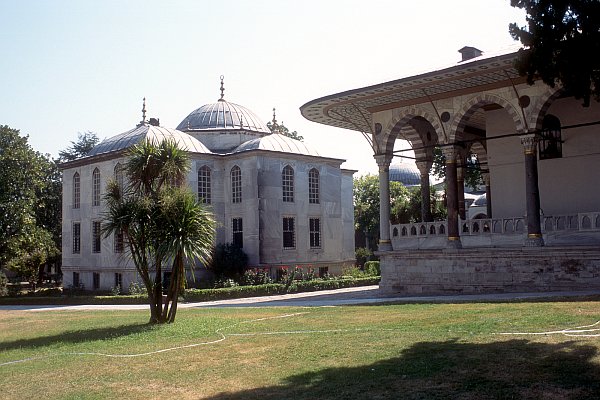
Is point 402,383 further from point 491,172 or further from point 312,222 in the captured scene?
point 312,222

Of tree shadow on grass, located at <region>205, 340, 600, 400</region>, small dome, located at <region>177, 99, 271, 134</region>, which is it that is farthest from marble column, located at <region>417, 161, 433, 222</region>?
tree shadow on grass, located at <region>205, 340, 600, 400</region>

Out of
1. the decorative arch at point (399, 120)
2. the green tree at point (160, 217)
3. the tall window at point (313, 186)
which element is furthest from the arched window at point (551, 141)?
the tall window at point (313, 186)

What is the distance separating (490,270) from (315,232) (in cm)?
1696

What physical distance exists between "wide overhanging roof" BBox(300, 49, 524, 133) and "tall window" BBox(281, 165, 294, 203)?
27.3ft

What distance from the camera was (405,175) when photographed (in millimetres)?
72438

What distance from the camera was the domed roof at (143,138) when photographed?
3428 centimetres

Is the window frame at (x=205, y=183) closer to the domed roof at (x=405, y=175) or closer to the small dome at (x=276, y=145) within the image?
the small dome at (x=276, y=145)

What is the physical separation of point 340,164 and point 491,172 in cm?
1446

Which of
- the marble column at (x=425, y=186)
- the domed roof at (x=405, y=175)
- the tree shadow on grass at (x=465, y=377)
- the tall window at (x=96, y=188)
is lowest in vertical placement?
the tree shadow on grass at (x=465, y=377)

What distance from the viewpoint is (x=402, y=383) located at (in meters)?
8.09

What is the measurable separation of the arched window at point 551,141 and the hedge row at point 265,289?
502 inches

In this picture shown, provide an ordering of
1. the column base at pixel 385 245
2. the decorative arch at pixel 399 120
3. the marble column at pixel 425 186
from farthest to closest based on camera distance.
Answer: the marble column at pixel 425 186 → the column base at pixel 385 245 → the decorative arch at pixel 399 120

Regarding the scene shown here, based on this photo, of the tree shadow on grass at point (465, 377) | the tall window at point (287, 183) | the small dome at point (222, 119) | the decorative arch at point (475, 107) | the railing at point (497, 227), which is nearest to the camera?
the tree shadow on grass at point (465, 377)

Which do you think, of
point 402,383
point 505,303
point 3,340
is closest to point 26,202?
point 3,340
